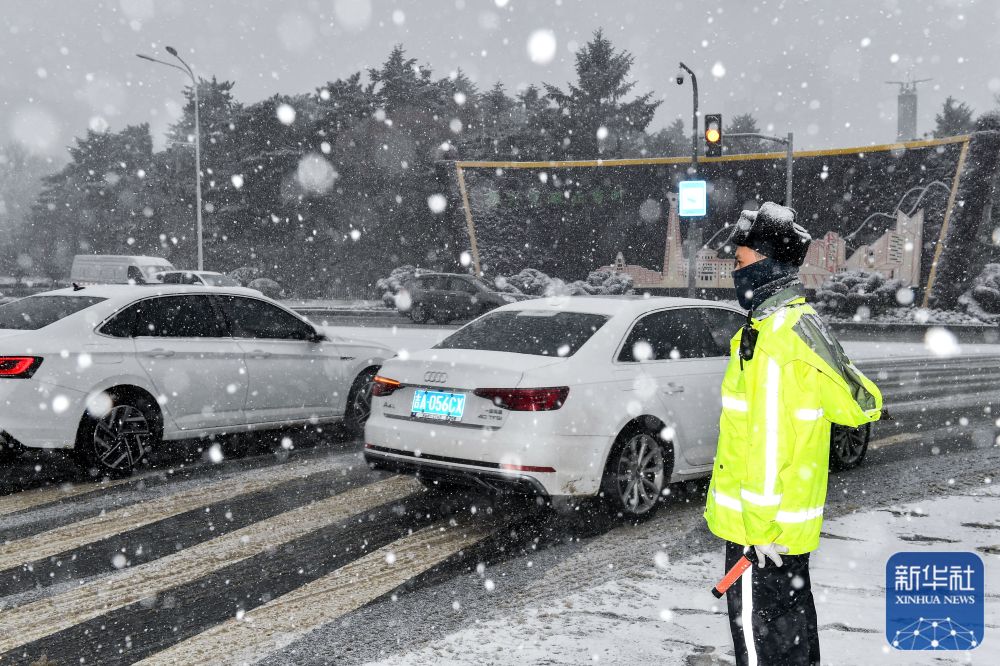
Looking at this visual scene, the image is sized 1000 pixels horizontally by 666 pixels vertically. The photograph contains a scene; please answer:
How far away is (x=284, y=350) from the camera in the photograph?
862 cm

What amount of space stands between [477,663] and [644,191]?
32.5 meters

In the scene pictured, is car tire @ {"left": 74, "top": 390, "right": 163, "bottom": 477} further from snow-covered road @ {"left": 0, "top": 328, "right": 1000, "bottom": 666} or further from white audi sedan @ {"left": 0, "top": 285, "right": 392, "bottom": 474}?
snow-covered road @ {"left": 0, "top": 328, "right": 1000, "bottom": 666}

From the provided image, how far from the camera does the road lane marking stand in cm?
431

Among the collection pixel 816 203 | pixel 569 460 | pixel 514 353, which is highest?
pixel 816 203

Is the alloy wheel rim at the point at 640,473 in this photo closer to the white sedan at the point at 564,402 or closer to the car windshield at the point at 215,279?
the white sedan at the point at 564,402

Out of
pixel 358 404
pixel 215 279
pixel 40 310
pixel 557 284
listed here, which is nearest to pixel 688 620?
pixel 358 404

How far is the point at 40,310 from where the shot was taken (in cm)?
770

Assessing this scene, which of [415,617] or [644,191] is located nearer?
[415,617]

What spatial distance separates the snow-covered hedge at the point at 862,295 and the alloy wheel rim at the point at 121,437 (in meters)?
27.0

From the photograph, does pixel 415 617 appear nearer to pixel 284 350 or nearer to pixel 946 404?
pixel 284 350

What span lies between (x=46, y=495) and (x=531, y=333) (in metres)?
3.75

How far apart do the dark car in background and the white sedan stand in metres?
21.0

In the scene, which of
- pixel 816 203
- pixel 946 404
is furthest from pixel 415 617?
pixel 816 203

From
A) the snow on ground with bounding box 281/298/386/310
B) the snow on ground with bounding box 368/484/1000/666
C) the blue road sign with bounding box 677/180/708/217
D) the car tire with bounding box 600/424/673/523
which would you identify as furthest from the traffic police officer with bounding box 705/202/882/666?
the snow on ground with bounding box 281/298/386/310
